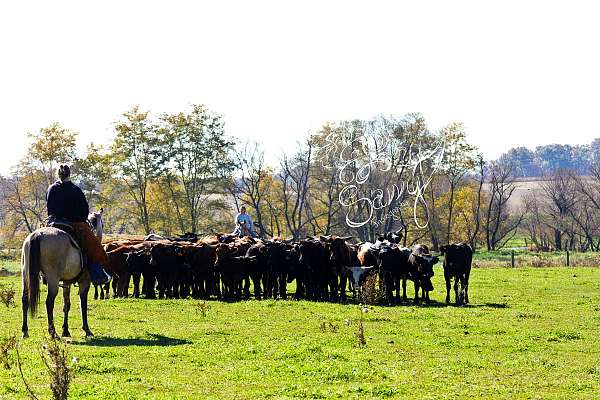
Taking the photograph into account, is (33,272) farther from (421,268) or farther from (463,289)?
(463,289)

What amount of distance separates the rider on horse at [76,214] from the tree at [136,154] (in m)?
46.5

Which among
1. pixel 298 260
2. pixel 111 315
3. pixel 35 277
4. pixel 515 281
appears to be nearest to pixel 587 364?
pixel 35 277

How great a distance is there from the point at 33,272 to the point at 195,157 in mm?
48924

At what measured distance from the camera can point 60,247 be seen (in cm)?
1435

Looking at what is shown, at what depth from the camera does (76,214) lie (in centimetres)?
1505

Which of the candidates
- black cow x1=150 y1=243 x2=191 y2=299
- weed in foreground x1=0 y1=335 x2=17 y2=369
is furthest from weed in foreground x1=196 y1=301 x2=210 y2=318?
weed in foreground x1=0 y1=335 x2=17 y2=369

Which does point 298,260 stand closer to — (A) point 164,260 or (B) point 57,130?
(A) point 164,260

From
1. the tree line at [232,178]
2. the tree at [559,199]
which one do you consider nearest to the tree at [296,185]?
the tree line at [232,178]

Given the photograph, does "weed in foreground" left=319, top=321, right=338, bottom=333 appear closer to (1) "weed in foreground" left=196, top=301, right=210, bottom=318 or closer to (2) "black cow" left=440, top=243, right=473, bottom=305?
(1) "weed in foreground" left=196, top=301, right=210, bottom=318

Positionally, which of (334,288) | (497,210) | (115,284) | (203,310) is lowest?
(203,310)

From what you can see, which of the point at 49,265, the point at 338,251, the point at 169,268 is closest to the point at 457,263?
the point at 338,251

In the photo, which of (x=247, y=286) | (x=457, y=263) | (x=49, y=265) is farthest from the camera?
(x=247, y=286)

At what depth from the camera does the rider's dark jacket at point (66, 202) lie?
14984 millimetres

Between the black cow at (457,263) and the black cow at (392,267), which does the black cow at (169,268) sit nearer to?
the black cow at (392,267)
